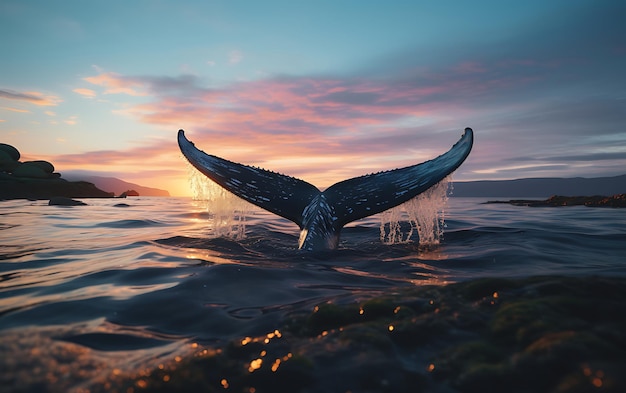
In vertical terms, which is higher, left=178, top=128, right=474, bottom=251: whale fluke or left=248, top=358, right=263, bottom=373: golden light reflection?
left=178, top=128, right=474, bottom=251: whale fluke

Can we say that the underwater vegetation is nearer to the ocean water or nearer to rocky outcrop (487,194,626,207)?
the ocean water

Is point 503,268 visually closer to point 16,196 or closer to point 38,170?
point 16,196

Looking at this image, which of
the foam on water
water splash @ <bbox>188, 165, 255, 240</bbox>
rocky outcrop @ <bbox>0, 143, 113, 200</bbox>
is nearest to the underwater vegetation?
the foam on water

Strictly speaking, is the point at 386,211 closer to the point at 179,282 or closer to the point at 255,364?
the point at 179,282

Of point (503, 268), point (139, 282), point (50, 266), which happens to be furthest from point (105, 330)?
point (503, 268)

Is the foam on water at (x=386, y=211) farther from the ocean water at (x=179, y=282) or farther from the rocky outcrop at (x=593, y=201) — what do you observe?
the rocky outcrop at (x=593, y=201)

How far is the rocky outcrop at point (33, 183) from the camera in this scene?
1781 inches

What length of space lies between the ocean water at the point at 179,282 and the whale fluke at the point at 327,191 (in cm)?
56

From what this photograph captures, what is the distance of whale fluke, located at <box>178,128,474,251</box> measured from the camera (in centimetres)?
600

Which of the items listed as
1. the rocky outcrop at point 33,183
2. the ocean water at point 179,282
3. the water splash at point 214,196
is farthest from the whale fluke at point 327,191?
the rocky outcrop at point 33,183

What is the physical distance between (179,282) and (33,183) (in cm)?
5569

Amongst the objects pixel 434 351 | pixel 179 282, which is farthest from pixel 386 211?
pixel 434 351

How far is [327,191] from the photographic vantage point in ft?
21.7

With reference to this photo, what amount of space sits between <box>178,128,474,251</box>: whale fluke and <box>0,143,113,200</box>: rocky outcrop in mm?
47731
